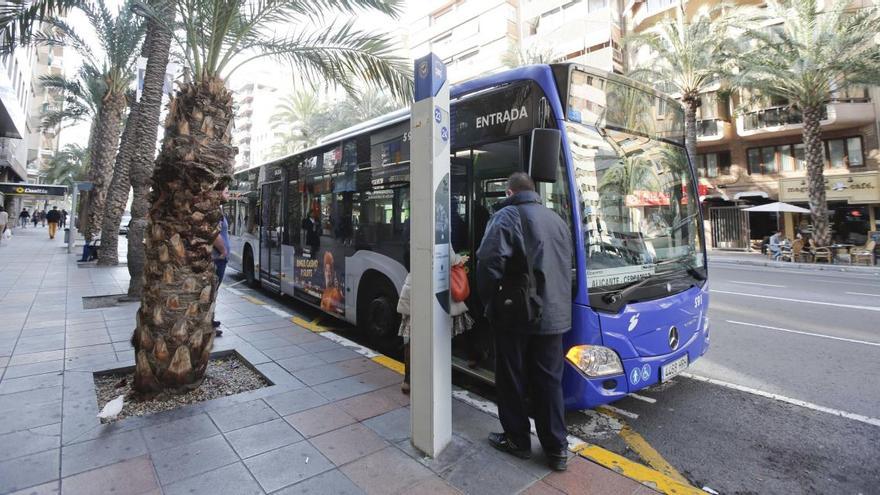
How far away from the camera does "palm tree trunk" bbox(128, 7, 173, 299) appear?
805 centimetres

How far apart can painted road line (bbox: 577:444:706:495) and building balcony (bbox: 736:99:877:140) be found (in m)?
23.3

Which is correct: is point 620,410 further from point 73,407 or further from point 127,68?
point 127,68

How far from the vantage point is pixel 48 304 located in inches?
314

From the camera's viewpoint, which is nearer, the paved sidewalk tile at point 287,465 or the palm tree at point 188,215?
the paved sidewalk tile at point 287,465

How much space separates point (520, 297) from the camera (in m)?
2.92

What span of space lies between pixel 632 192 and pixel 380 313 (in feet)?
10.7

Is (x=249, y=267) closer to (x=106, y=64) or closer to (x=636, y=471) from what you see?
(x=636, y=471)

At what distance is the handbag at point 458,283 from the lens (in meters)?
3.23

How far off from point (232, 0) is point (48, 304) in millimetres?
7013

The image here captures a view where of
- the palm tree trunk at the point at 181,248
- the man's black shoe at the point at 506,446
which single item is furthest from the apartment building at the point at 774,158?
the palm tree trunk at the point at 181,248

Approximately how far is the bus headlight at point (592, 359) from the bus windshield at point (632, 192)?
1.49 feet

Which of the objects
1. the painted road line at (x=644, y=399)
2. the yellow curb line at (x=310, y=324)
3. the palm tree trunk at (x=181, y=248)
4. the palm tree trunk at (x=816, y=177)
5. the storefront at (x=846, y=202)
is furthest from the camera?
the storefront at (x=846, y=202)

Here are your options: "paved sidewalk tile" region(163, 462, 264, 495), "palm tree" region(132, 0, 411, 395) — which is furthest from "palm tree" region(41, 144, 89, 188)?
"paved sidewalk tile" region(163, 462, 264, 495)

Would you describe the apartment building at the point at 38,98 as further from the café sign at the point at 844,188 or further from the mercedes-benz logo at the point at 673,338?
the café sign at the point at 844,188
